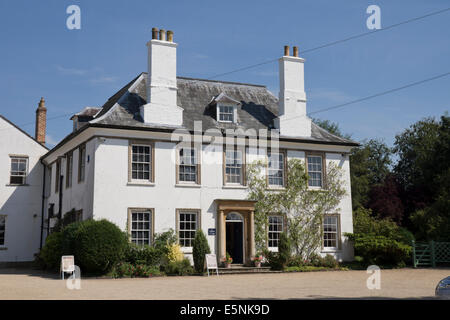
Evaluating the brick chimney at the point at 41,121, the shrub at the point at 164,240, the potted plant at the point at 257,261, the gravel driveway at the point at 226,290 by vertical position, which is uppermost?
the brick chimney at the point at 41,121

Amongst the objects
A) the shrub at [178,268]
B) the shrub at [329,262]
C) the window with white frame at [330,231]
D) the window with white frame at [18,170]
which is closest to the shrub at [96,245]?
the shrub at [178,268]

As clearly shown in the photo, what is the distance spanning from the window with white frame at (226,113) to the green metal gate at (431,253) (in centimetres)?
1114

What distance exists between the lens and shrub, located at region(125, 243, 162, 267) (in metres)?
22.3

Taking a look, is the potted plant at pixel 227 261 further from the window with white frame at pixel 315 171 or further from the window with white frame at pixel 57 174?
the window with white frame at pixel 57 174

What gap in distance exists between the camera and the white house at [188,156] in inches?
926

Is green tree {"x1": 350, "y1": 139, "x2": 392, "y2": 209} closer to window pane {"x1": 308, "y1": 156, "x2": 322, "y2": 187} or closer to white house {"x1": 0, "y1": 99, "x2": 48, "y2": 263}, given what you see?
window pane {"x1": 308, "y1": 156, "x2": 322, "y2": 187}

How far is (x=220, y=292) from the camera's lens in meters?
14.6

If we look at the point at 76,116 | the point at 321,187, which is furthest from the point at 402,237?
the point at 76,116

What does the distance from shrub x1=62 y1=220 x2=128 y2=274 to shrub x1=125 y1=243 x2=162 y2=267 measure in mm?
911

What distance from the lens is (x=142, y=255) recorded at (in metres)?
22.4

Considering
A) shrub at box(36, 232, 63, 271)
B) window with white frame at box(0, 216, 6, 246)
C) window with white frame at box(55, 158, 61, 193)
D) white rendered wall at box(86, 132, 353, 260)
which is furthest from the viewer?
window with white frame at box(0, 216, 6, 246)

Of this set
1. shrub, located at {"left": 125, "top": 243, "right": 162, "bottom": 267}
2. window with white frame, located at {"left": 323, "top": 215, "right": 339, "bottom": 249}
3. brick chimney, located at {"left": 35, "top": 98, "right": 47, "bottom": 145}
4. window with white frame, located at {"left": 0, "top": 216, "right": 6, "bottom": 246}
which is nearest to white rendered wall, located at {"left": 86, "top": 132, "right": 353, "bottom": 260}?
shrub, located at {"left": 125, "top": 243, "right": 162, "bottom": 267}

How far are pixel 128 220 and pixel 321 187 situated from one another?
10297 mm

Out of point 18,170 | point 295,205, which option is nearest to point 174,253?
point 295,205
